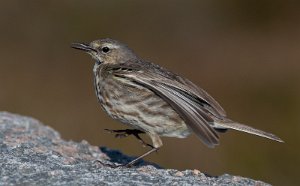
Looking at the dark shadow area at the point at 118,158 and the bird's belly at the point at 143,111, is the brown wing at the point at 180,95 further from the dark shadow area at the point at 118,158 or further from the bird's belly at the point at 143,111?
the dark shadow area at the point at 118,158

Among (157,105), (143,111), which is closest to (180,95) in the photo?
(157,105)

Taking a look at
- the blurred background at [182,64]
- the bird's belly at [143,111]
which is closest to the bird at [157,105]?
the bird's belly at [143,111]

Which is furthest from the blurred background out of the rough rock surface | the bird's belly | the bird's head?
the bird's belly

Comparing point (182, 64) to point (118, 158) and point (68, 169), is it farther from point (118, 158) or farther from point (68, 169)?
point (68, 169)

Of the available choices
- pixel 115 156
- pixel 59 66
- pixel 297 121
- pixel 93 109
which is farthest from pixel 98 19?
pixel 115 156

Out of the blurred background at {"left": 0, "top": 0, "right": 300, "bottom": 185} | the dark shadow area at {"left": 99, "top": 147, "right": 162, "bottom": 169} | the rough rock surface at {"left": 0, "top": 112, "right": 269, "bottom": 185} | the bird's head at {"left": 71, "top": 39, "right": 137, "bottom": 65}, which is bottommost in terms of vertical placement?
the rough rock surface at {"left": 0, "top": 112, "right": 269, "bottom": 185}

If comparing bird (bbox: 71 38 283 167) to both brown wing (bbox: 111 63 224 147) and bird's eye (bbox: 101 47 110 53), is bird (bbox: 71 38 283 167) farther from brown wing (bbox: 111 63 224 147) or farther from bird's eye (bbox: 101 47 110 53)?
bird's eye (bbox: 101 47 110 53)

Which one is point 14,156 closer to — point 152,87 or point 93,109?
point 152,87
